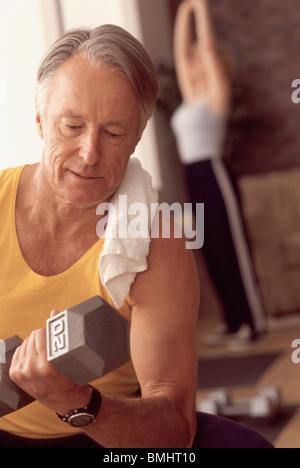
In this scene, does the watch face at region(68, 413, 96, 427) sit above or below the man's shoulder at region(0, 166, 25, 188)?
below

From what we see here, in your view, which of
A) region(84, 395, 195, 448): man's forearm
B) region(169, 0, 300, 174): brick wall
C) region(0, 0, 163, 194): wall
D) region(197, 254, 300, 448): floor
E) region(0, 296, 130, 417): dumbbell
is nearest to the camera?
region(0, 296, 130, 417): dumbbell

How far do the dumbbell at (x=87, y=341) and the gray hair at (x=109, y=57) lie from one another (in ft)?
0.75

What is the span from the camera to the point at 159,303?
2.35 feet

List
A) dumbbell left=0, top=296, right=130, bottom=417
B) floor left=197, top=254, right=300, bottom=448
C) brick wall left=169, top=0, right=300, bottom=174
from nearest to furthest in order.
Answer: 1. dumbbell left=0, top=296, right=130, bottom=417
2. floor left=197, top=254, right=300, bottom=448
3. brick wall left=169, top=0, right=300, bottom=174

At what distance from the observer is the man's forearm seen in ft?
2.09

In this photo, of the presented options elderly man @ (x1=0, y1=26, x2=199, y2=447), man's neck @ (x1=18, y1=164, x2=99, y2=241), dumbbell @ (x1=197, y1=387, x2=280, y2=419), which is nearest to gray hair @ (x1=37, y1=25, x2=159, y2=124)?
elderly man @ (x1=0, y1=26, x2=199, y2=447)

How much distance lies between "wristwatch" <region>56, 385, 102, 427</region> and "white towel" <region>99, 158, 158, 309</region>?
0.13 meters

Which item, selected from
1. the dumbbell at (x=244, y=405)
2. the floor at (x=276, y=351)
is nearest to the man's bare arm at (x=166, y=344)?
the floor at (x=276, y=351)

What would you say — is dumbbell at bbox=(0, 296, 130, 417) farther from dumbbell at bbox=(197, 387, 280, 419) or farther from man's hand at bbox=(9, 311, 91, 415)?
dumbbell at bbox=(197, 387, 280, 419)

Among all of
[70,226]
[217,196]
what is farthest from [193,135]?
[70,226]

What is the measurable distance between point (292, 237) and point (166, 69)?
3.96ft

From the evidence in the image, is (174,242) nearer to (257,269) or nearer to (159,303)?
(159,303)

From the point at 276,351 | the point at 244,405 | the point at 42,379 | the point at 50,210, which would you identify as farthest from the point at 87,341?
the point at 276,351

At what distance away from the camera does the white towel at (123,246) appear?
2.29 feet
